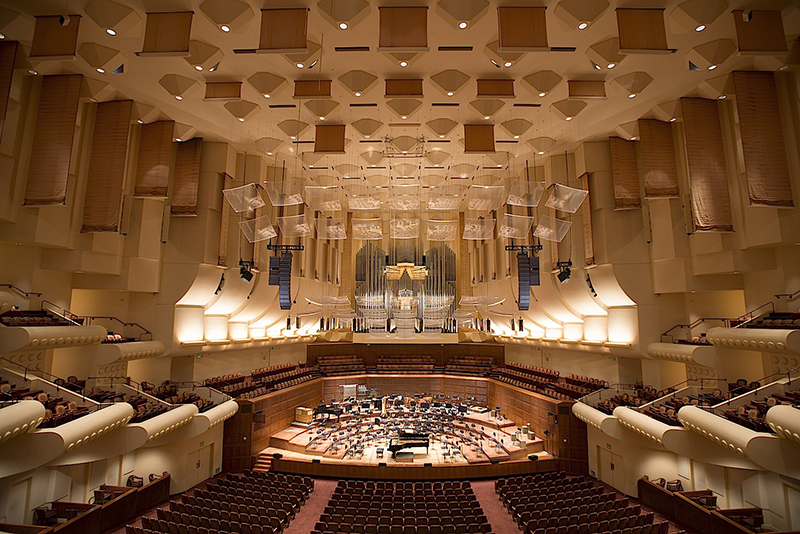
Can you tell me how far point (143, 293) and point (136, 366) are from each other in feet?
7.24

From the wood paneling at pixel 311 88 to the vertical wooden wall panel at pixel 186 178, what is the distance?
193 inches

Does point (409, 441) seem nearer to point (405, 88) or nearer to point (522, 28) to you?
point (405, 88)

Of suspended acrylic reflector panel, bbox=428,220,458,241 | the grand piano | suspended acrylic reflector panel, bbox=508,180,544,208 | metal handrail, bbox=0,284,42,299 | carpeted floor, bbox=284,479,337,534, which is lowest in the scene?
carpeted floor, bbox=284,479,337,534

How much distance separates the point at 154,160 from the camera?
9.66m

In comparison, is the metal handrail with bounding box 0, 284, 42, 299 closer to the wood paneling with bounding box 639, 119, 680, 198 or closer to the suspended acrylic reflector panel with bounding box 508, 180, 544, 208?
the suspended acrylic reflector panel with bounding box 508, 180, 544, 208

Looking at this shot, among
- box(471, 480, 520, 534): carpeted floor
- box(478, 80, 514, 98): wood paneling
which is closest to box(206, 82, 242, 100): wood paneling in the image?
box(478, 80, 514, 98): wood paneling

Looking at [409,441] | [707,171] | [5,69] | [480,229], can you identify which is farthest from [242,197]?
[707,171]

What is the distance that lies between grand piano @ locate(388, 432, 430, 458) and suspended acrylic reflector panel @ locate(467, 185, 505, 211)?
7155mm

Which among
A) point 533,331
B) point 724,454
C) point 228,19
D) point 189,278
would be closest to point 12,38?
point 228,19

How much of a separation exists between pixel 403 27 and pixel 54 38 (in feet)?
17.5

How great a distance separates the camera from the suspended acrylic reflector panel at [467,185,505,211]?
33.8ft

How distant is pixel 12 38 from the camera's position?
22.0ft

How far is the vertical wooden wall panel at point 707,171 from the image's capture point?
8.12 m

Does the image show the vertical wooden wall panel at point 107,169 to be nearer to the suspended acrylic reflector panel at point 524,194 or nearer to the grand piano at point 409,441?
the suspended acrylic reflector panel at point 524,194
